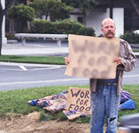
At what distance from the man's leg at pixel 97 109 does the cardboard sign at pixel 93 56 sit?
0.27 meters

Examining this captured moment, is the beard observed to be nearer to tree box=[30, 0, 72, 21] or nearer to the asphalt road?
the asphalt road

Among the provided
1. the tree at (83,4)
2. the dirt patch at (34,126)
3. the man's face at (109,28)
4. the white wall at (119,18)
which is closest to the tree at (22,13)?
Result: the tree at (83,4)

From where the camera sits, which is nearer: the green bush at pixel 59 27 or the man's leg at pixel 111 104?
the man's leg at pixel 111 104

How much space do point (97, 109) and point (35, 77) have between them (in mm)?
9513

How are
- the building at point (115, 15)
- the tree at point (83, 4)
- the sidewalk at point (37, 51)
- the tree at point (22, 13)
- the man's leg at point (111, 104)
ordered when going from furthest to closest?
1. the building at point (115, 15)
2. the tree at point (83, 4)
3. the tree at point (22, 13)
4. the sidewalk at point (37, 51)
5. the man's leg at point (111, 104)

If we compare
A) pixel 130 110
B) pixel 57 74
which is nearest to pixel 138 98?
pixel 130 110

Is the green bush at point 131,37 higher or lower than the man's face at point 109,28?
lower

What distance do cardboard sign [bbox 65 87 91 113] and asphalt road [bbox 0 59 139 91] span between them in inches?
181

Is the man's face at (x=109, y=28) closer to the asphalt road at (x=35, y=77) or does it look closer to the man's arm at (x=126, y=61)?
the man's arm at (x=126, y=61)

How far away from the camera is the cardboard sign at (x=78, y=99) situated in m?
7.52

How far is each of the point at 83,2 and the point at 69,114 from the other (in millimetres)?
34281

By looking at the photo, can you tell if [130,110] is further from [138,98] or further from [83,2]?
[83,2]

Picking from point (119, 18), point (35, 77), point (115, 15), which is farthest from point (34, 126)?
point (119, 18)

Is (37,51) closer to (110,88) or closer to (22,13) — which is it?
(22,13)
